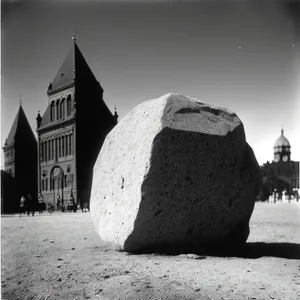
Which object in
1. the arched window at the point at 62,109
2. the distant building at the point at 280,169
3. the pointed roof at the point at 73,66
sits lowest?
the distant building at the point at 280,169

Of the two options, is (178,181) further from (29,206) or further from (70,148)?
(70,148)

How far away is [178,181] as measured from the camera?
543cm

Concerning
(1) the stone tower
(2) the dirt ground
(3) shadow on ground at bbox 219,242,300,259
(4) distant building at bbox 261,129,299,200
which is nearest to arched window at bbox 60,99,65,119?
(2) the dirt ground

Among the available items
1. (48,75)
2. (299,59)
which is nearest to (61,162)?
(48,75)

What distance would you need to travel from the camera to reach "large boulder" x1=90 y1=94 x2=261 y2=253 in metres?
5.32

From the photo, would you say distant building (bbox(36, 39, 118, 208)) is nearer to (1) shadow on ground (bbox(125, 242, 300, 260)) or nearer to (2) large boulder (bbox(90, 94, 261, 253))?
(2) large boulder (bbox(90, 94, 261, 253))

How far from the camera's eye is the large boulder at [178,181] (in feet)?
17.4

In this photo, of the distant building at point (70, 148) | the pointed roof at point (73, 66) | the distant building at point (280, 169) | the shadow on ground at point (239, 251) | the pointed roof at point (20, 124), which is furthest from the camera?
the distant building at point (280, 169)

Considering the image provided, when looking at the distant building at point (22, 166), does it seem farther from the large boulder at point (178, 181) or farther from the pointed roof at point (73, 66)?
the large boulder at point (178, 181)

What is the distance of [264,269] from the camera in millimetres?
4609

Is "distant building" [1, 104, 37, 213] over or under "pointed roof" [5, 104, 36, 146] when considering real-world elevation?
under

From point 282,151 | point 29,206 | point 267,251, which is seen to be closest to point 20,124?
point 29,206

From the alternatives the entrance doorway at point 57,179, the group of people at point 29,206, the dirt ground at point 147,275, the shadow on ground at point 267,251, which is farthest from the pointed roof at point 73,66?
the entrance doorway at point 57,179

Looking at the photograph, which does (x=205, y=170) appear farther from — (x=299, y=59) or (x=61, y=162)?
(x=61, y=162)
